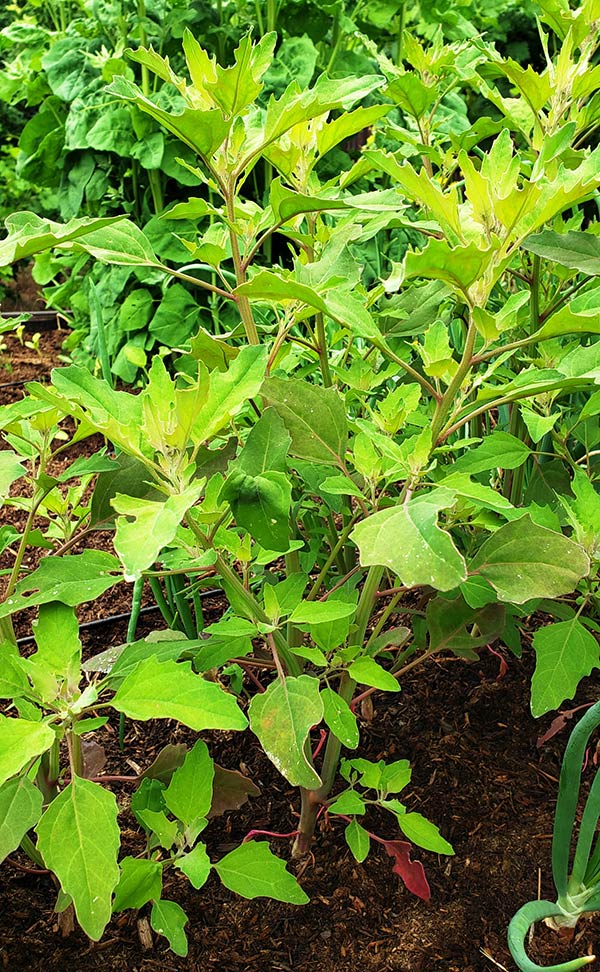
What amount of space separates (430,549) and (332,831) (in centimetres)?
63

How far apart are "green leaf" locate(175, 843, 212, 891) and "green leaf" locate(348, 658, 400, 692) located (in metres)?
0.23

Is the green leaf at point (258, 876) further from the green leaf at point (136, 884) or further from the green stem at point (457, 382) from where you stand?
the green stem at point (457, 382)

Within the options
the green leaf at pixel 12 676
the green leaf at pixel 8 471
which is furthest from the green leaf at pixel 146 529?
the green leaf at pixel 12 676

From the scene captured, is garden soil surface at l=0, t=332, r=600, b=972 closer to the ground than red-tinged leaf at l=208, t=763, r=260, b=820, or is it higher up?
closer to the ground

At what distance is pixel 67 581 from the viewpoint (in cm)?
80

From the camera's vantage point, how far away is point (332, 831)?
108 centimetres

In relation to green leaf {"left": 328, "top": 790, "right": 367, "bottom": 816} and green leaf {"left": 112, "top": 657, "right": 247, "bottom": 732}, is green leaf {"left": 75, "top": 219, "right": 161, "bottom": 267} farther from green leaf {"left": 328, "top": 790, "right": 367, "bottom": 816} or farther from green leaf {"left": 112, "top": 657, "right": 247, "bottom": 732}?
green leaf {"left": 328, "top": 790, "right": 367, "bottom": 816}

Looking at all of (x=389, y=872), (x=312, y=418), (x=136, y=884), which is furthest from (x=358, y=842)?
(x=312, y=418)

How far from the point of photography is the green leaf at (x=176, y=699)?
2.18ft

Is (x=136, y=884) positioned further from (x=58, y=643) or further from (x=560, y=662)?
(x=560, y=662)

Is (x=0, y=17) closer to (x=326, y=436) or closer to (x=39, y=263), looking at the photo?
(x=39, y=263)

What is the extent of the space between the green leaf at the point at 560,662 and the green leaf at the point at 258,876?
31 centimetres

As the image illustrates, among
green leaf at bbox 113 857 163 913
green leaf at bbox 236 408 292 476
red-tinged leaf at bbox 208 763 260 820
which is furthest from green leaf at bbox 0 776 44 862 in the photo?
green leaf at bbox 236 408 292 476

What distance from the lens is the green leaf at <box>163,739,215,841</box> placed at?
837mm
